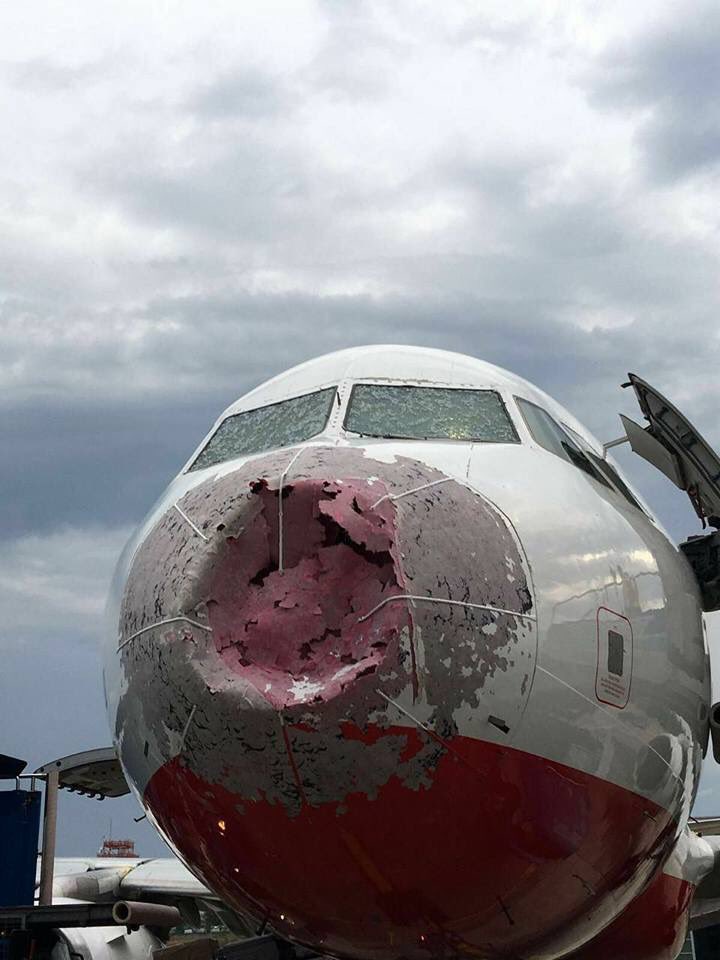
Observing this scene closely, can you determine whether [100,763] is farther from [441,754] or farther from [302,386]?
[441,754]

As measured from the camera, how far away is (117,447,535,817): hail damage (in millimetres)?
5363

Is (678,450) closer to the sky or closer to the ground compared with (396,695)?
closer to the sky

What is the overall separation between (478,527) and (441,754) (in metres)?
1.06

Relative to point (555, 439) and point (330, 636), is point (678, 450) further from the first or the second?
point (330, 636)

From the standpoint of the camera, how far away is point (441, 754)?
5.55m

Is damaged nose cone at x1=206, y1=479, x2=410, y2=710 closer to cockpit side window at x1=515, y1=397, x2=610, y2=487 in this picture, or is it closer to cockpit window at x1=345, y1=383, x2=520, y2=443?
cockpit window at x1=345, y1=383, x2=520, y2=443

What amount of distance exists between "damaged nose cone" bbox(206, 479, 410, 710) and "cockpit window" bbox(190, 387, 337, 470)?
5.48 feet

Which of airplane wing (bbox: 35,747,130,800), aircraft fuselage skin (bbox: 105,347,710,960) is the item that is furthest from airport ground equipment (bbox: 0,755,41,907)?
aircraft fuselage skin (bbox: 105,347,710,960)

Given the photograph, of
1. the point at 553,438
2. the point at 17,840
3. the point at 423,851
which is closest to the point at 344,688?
the point at 423,851

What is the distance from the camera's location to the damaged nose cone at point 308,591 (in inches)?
212

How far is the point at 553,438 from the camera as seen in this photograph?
806cm

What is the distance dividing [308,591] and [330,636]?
234 millimetres

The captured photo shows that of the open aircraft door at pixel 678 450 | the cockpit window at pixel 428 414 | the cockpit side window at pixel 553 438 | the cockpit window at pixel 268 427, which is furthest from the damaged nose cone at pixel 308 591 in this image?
the open aircraft door at pixel 678 450

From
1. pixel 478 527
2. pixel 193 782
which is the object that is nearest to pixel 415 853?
pixel 193 782
